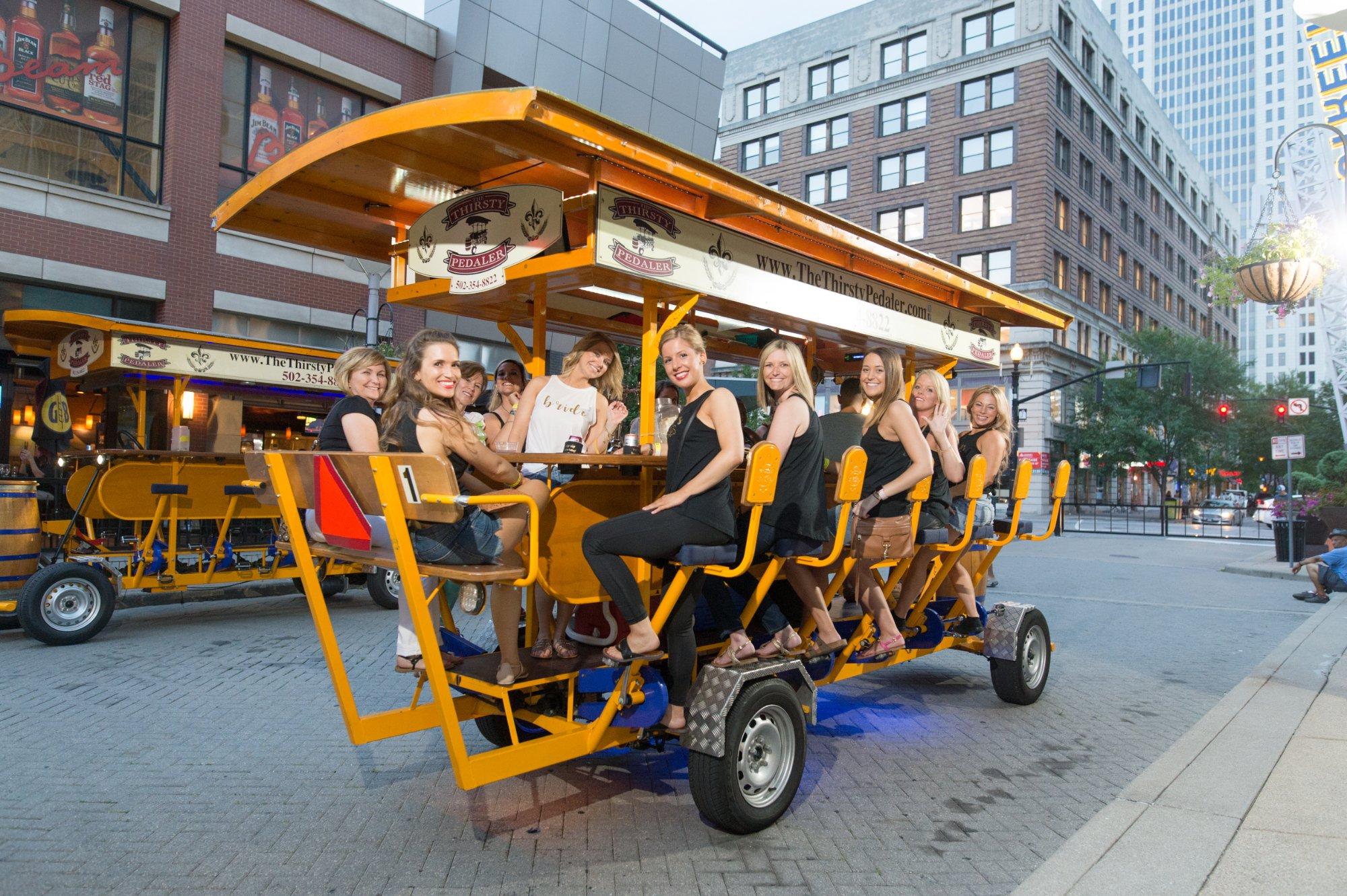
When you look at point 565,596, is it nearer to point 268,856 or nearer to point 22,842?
point 268,856

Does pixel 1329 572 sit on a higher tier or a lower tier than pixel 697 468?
lower

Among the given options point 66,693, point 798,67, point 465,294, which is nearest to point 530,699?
point 465,294

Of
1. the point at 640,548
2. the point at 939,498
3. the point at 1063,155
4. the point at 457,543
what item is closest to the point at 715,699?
the point at 640,548

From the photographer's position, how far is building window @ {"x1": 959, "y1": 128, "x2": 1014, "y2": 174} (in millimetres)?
40188

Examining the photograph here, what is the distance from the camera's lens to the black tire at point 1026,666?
20.0ft

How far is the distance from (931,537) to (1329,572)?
29.5ft

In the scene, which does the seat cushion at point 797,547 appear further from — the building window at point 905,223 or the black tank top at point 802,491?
the building window at point 905,223

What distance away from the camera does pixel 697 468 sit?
13.4 feet

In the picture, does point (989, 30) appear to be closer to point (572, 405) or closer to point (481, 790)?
point (572, 405)

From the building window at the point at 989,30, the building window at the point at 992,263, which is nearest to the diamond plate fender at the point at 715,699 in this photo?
the building window at the point at 992,263

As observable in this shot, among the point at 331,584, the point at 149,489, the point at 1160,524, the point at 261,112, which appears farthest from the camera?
the point at 1160,524

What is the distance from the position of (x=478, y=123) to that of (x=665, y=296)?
1480 millimetres

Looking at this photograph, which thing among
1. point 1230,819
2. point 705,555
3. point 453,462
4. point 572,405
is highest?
point 572,405

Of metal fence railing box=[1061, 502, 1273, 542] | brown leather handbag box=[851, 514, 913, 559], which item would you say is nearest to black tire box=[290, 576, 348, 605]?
brown leather handbag box=[851, 514, 913, 559]
